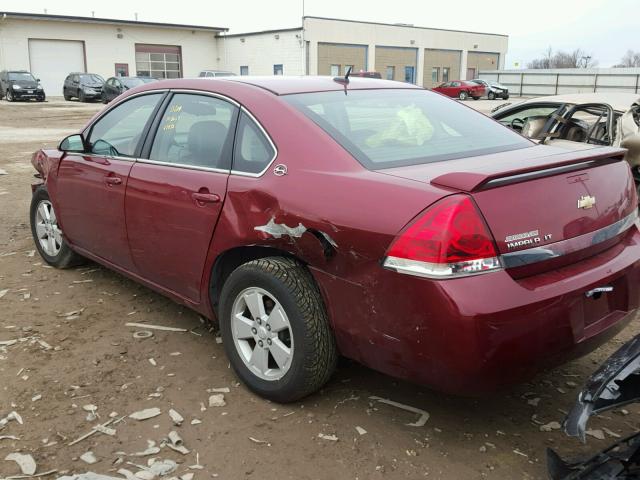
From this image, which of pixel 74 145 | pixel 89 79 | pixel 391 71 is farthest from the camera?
pixel 391 71

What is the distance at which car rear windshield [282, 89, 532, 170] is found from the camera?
10.0 ft

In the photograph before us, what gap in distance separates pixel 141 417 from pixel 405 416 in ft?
4.26

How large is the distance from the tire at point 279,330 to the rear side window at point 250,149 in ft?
1.61

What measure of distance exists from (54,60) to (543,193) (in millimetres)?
47557

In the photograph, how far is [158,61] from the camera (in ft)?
161

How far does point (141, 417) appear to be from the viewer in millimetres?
3084

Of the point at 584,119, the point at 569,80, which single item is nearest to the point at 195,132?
the point at 584,119

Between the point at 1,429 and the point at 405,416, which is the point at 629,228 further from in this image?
the point at 1,429

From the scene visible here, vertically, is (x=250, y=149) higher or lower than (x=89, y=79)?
lower

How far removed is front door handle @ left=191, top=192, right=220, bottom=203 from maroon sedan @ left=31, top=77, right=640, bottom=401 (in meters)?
0.01

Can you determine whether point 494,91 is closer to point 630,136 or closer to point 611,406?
point 630,136

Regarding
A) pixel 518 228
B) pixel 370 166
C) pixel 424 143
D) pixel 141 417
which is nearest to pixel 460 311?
pixel 518 228

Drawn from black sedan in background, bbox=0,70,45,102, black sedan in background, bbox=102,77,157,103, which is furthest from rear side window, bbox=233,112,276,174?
Answer: black sedan in background, bbox=0,70,45,102

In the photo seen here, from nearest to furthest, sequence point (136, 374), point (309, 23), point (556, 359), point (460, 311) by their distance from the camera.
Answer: point (460, 311) < point (556, 359) < point (136, 374) < point (309, 23)
